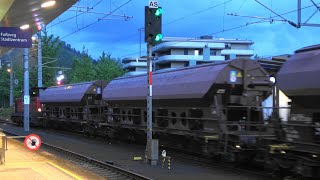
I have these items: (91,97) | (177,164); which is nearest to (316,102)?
(177,164)

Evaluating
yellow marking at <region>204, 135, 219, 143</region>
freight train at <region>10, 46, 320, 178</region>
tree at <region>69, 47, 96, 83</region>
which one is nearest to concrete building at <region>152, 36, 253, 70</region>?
tree at <region>69, 47, 96, 83</region>

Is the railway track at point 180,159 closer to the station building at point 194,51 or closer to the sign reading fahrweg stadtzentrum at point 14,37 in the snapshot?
the sign reading fahrweg stadtzentrum at point 14,37

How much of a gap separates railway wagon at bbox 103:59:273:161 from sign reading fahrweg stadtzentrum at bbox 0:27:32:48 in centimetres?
548

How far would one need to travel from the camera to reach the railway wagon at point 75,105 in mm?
29078

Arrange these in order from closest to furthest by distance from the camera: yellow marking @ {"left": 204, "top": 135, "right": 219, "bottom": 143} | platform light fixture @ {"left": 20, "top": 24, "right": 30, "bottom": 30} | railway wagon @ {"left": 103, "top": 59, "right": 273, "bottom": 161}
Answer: railway wagon @ {"left": 103, "top": 59, "right": 273, "bottom": 161} → yellow marking @ {"left": 204, "top": 135, "right": 219, "bottom": 143} → platform light fixture @ {"left": 20, "top": 24, "right": 30, "bottom": 30}

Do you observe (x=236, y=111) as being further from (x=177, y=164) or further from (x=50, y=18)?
(x=50, y=18)

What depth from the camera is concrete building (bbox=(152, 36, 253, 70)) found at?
10544cm

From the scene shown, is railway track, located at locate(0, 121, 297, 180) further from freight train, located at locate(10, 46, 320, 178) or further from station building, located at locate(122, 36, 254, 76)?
station building, located at locate(122, 36, 254, 76)

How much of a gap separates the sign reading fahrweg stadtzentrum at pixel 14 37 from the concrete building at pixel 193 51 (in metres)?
84.3

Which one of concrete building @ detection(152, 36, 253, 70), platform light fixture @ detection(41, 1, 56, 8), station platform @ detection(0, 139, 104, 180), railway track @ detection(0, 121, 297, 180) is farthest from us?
concrete building @ detection(152, 36, 253, 70)

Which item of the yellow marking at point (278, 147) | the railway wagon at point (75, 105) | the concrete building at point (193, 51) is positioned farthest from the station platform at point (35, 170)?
the concrete building at point (193, 51)

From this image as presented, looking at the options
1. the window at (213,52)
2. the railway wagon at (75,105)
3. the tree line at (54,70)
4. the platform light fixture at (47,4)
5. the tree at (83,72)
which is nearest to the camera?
the platform light fixture at (47,4)

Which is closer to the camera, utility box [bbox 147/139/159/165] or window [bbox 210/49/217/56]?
utility box [bbox 147/139/159/165]

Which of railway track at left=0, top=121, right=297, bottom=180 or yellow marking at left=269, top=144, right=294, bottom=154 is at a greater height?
yellow marking at left=269, top=144, right=294, bottom=154
